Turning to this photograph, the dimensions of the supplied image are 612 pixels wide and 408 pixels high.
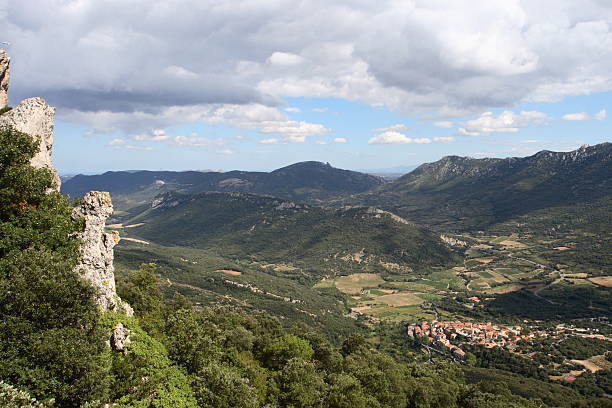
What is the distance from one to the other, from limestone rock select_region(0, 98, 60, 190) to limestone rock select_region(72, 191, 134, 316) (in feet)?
21.8

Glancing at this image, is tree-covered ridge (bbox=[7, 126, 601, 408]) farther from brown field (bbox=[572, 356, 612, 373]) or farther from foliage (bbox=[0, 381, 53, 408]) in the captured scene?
brown field (bbox=[572, 356, 612, 373])

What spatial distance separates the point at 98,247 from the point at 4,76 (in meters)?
28.1

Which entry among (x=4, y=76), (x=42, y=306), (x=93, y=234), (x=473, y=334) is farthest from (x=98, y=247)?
(x=473, y=334)

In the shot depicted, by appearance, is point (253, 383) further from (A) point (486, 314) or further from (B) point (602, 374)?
(A) point (486, 314)

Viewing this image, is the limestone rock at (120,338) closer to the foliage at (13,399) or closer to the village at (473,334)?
the foliage at (13,399)

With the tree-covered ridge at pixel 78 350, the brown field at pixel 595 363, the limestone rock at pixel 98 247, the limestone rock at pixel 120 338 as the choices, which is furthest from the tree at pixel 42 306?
the brown field at pixel 595 363

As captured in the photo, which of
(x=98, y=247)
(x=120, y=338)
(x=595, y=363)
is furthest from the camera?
(x=595, y=363)

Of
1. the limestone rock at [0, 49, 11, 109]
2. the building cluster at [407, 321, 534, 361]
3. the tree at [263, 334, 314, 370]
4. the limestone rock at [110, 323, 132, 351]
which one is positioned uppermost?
the limestone rock at [0, 49, 11, 109]

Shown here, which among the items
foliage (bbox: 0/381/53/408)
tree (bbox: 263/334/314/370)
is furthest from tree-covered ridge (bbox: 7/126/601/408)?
tree (bbox: 263/334/314/370)

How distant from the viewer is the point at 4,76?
4128cm

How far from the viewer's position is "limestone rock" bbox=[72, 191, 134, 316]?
93.1 ft

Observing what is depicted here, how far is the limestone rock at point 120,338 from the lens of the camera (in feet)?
88.5

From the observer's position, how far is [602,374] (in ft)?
378

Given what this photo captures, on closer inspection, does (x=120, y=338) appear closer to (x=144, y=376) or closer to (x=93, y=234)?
(x=144, y=376)
